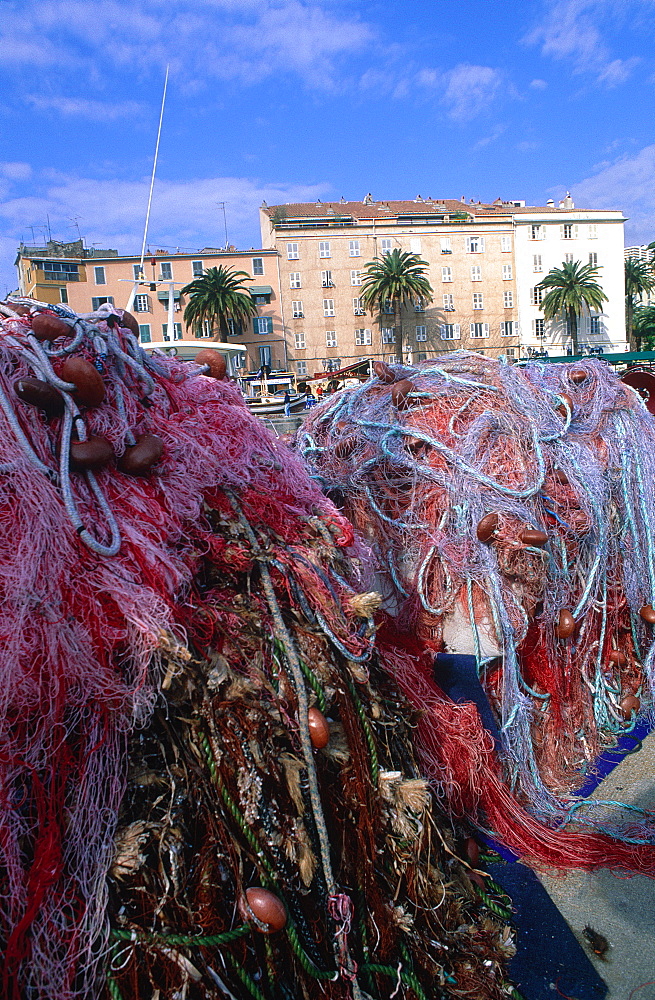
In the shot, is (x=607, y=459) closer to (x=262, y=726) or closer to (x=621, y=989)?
(x=621, y=989)

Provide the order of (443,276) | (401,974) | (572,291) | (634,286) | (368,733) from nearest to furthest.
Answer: (401,974) < (368,733) < (572,291) < (443,276) < (634,286)

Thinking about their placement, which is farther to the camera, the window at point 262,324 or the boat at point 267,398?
the window at point 262,324

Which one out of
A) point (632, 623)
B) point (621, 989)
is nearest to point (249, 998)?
point (621, 989)

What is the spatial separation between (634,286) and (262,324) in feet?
97.9

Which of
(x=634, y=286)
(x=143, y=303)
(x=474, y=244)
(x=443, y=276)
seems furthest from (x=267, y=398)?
(x=634, y=286)

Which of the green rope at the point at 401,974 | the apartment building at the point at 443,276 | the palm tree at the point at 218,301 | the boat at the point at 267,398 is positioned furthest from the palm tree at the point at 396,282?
the green rope at the point at 401,974

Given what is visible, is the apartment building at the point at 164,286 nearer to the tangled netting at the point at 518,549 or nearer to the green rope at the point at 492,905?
the tangled netting at the point at 518,549

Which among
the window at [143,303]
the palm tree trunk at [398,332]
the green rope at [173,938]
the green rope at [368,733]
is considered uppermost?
the window at [143,303]

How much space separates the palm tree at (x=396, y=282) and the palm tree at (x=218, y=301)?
7.74 meters

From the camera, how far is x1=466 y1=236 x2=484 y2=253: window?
4378 centimetres

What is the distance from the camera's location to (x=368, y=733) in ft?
7.14

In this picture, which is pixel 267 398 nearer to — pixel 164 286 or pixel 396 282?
pixel 396 282

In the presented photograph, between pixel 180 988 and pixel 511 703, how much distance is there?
2.11 metres

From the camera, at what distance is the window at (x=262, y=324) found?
41.8 m
